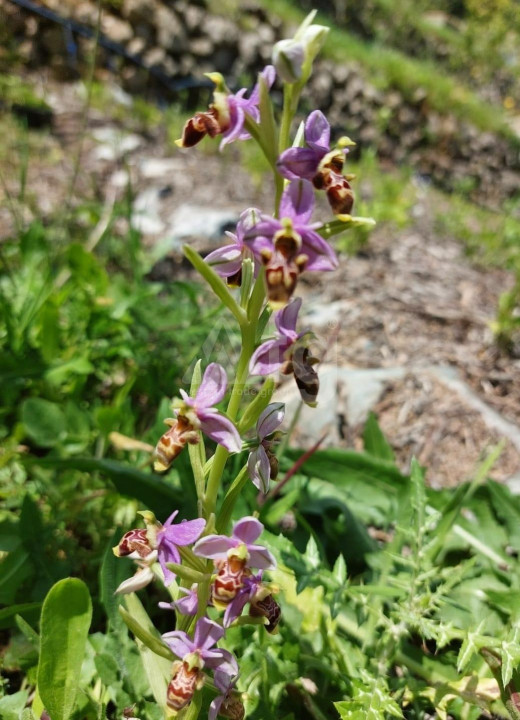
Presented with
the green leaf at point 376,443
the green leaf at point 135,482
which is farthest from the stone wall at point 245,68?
the green leaf at point 135,482

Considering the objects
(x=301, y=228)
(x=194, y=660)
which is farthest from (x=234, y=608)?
(x=301, y=228)

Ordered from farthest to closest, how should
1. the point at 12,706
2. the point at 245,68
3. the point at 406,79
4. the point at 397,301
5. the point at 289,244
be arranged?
the point at 406,79 → the point at 245,68 → the point at 397,301 → the point at 12,706 → the point at 289,244

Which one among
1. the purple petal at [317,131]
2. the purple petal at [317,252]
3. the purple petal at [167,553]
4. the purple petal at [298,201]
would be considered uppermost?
the purple petal at [317,131]

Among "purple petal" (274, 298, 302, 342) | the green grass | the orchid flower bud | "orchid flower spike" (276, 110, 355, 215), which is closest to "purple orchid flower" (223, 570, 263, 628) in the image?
"purple petal" (274, 298, 302, 342)

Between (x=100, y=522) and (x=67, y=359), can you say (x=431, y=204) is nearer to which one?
(x=67, y=359)

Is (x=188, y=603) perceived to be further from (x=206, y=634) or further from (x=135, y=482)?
(x=135, y=482)

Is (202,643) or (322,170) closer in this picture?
(322,170)

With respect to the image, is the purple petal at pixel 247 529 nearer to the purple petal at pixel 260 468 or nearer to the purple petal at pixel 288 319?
the purple petal at pixel 260 468
